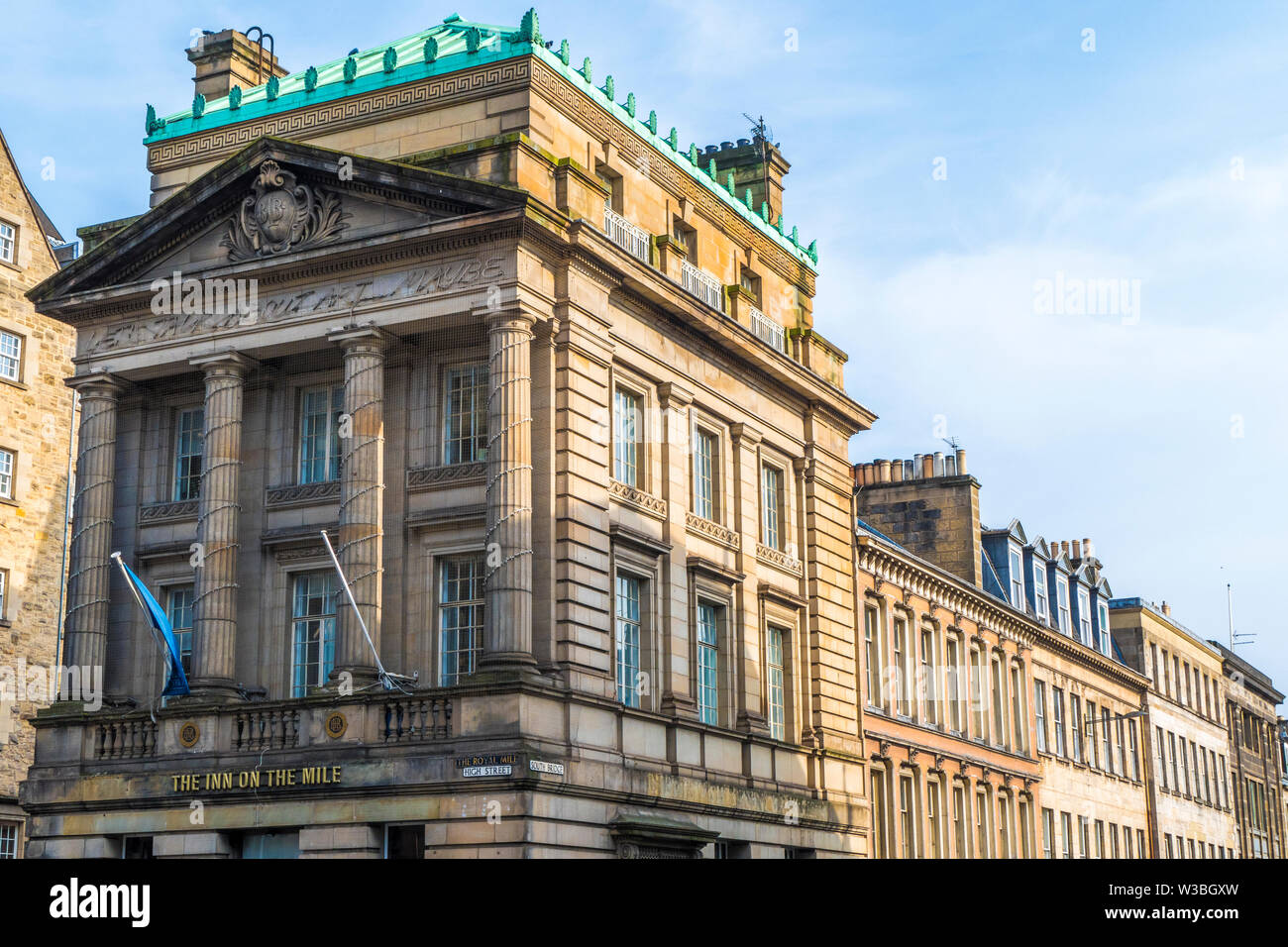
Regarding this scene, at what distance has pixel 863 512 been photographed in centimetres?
5788

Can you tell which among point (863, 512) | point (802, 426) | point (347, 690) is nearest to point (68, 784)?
point (347, 690)

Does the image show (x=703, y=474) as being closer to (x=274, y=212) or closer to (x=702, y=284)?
(x=702, y=284)

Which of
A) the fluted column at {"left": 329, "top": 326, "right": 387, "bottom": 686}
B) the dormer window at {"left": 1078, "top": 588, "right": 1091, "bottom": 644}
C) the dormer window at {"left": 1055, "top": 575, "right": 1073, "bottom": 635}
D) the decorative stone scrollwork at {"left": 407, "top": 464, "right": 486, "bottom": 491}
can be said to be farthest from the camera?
the dormer window at {"left": 1078, "top": 588, "right": 1091, "bottom": 644}

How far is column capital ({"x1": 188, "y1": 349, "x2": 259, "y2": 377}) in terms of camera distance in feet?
109

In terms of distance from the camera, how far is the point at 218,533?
107 ft

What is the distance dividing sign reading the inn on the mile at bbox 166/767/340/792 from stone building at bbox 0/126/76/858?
15.9m

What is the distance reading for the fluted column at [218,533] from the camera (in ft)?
105

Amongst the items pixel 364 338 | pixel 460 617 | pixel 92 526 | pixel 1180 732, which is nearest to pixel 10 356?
pixel 92 526

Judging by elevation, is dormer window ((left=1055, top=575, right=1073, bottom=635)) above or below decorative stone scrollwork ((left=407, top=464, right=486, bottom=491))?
above

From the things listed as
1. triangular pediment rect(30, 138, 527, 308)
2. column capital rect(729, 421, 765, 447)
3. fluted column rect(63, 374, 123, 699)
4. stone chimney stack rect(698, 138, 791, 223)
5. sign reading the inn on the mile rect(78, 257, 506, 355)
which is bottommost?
fluted column rect(63, 374, 123, 699)

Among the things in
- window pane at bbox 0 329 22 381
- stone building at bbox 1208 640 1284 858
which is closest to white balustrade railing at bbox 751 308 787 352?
window pane at bbox 0 329 22 381

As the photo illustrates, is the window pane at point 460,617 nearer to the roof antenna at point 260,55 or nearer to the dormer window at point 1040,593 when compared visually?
the roof antenna at point 260,55

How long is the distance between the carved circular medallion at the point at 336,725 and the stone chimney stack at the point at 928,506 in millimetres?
29711

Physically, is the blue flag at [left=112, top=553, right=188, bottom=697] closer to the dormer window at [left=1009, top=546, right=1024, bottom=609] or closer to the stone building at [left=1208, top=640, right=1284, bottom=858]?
the dormer window at [left=1009, top=546, right=1024, bottom=609]
